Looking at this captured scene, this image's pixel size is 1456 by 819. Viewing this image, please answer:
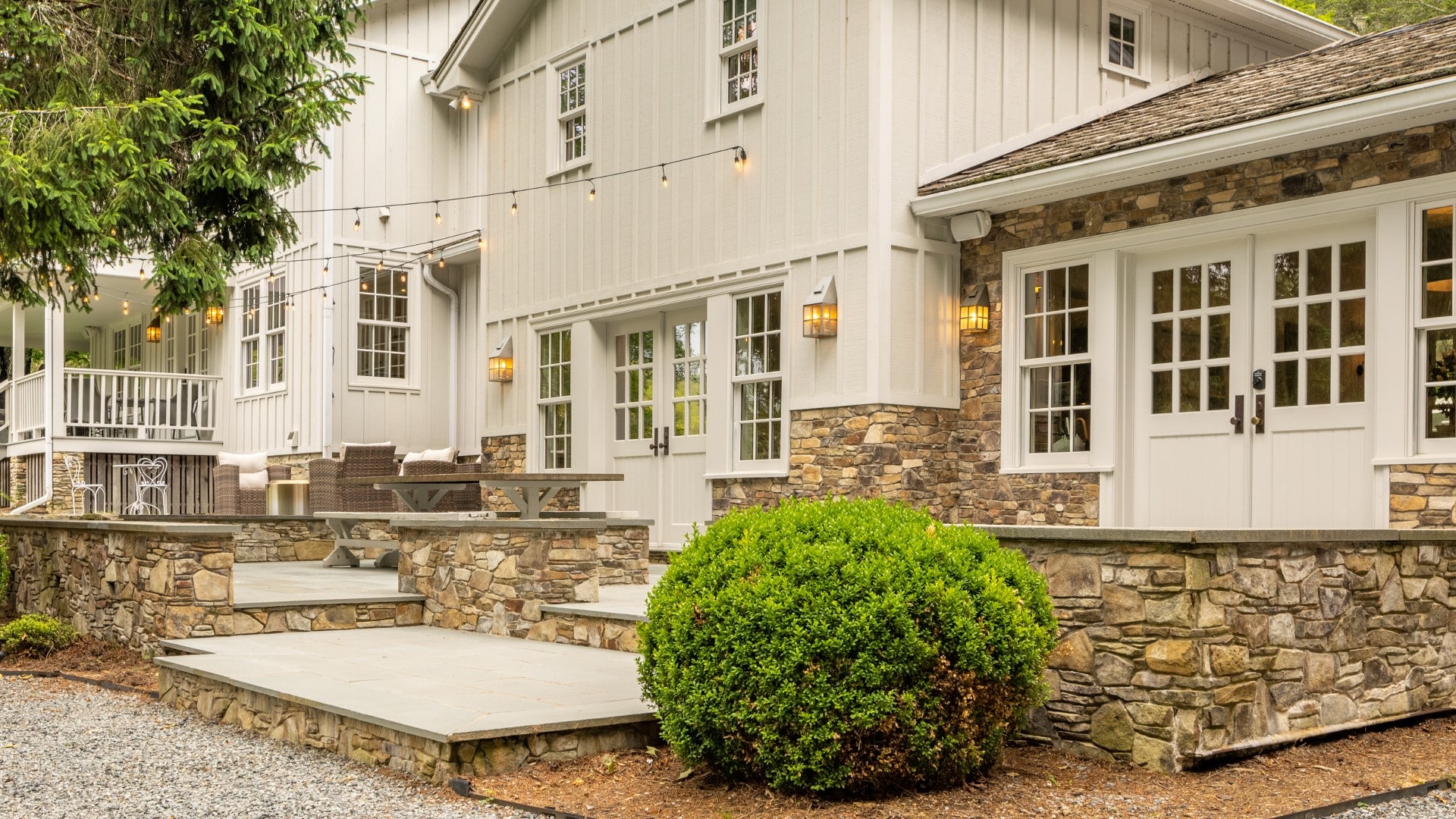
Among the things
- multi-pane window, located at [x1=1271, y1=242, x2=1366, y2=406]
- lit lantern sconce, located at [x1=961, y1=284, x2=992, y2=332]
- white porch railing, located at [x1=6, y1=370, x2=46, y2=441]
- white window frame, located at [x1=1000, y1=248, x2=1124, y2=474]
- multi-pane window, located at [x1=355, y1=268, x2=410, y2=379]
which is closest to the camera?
multi-pane window, located at [x1=1271, y1=242, x2=1366, y2=406]

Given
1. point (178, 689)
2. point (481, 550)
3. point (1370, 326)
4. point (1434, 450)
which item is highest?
point (1370, 326)

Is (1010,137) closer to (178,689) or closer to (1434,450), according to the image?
(1434,450)

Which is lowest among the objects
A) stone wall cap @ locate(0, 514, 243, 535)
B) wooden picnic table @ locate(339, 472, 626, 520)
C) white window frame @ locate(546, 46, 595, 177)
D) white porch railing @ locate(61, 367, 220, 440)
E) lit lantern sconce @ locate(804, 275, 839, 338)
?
stone wall cap @ locate(0, 514, 243, 535)

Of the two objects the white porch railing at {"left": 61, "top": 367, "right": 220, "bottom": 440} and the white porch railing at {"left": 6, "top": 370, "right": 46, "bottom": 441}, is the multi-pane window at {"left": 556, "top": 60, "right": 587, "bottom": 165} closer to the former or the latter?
the white porch railing at {"left": 61, "top": 367, "right": 220, "bottom": 440}

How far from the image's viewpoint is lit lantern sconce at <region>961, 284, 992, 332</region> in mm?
9812

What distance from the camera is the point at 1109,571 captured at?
5.00m

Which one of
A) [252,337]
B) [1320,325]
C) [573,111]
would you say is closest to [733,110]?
[573,111]

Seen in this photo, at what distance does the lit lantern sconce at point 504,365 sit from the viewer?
13625 millimetres

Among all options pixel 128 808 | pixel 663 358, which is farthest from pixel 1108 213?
pixel 128 808

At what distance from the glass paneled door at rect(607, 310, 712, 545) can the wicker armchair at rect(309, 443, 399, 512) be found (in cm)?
239

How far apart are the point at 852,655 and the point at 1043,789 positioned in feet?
2.83

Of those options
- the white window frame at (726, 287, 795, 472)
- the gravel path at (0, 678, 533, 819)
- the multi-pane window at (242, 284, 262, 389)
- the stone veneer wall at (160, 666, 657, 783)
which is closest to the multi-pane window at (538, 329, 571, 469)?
the white window frame at (726, 287, 795, 472)

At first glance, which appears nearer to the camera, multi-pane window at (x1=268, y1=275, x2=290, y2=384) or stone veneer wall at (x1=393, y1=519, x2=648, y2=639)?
stone veneer wall at (x1=393, y1=519, x2=648, y2=639)

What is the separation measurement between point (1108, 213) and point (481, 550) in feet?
15.3
